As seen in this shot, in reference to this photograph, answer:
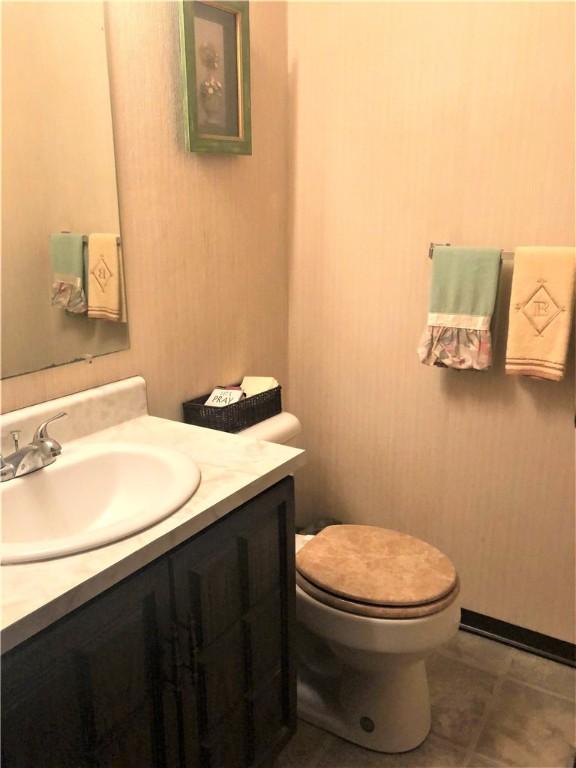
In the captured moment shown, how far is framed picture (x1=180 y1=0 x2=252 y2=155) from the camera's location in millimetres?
1574

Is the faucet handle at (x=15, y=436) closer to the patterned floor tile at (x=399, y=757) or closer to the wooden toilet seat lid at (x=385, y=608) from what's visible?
the wooden toilet seat lid at (x=385, y=608)

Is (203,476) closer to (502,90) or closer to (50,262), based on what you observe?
(50,262)

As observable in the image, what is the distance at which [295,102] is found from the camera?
2.01 m

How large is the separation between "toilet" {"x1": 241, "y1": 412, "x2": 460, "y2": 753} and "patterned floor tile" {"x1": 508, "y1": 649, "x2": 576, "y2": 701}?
0.38 metres

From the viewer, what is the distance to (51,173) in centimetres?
135

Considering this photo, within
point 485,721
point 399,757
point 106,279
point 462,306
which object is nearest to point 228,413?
point 106,279

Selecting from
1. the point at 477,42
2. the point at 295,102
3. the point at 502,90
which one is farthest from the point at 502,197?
the point at 295,102

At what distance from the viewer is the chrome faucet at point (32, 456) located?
1.20 metres

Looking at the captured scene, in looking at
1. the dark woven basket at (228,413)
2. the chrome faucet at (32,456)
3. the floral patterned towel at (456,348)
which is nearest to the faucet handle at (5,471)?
the chrome faucet at (32,456)

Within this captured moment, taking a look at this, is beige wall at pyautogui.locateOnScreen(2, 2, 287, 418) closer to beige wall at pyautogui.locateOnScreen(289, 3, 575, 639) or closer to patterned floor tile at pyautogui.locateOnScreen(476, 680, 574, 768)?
beige wall at pyautogui.locateOnScreen(289, 3, 575, 639)

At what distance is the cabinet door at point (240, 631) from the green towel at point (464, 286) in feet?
2.43

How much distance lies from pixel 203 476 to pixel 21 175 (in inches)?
27.5

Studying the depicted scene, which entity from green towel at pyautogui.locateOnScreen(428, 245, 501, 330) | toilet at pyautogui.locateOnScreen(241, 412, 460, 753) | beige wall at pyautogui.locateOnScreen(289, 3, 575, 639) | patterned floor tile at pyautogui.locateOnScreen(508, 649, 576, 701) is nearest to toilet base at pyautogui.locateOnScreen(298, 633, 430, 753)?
toilet at pyautogui.locateOnScreen(241, 412, 460, 753)

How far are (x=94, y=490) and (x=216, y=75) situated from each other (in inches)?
43.2
